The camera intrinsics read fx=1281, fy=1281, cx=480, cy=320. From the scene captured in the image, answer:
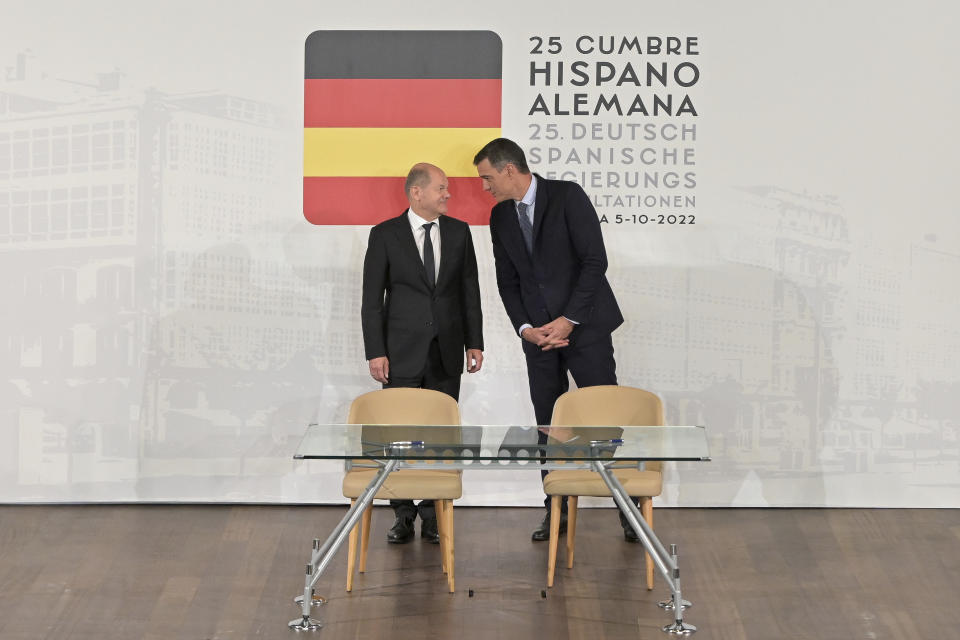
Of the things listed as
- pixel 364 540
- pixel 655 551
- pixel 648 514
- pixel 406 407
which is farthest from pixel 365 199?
pixel 655 551

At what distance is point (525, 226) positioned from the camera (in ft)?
19.8

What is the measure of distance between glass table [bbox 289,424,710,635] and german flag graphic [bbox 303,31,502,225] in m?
2.03

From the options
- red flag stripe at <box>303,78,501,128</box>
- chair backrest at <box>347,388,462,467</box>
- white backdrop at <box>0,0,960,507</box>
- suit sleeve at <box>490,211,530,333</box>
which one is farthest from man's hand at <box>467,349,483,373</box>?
red flag stripe at <box>303,78,501,128</box>

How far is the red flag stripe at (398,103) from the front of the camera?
6602 millimetres

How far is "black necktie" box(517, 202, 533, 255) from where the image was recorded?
19.7 feet

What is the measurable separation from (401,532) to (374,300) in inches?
42.3

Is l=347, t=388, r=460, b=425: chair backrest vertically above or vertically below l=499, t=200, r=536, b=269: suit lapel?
below

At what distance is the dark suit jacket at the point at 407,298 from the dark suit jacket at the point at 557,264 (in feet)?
0.75

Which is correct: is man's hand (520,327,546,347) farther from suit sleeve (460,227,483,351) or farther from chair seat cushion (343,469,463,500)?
chair seat cushion (343,469,463,500)

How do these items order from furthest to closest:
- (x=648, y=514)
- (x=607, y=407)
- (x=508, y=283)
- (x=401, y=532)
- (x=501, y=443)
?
1. (x=508, y=283)
2. (x=401, y=532)
3. (x=607, y=407)
4. (x=648, y=514)
5. (x=501, y=443)

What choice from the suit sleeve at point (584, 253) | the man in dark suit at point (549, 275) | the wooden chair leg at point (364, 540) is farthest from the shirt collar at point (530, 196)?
the wooden chair leg at point (364, 540)

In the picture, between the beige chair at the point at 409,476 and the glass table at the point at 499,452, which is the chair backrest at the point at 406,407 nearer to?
the beige chair at the point at 409,476

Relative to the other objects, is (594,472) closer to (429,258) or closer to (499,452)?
(499,452)

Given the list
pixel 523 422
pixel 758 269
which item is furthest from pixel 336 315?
pixel 758 269
